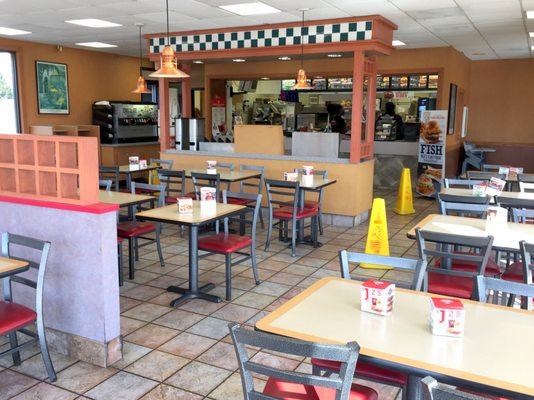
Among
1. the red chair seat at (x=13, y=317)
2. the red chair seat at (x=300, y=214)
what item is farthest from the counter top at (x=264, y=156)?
the red chair seat at (x=13, y=317)

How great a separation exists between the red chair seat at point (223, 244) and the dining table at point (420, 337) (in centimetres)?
194

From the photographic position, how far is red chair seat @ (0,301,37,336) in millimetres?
2619

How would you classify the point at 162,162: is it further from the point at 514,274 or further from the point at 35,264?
the point at 514,274

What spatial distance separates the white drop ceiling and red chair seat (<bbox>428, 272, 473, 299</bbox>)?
360cm

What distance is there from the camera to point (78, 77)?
10258 mm

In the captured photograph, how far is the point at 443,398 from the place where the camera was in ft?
4.12

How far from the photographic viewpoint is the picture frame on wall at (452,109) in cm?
992

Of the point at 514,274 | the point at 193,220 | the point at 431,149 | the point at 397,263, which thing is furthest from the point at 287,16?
the point at 397,263

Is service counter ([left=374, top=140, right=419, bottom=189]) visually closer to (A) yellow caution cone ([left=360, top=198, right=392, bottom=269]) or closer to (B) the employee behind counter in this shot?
(B) the employee behind counter

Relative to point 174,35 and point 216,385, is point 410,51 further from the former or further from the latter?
point 216,385

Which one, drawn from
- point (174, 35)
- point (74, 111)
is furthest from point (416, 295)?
point (74, 111)

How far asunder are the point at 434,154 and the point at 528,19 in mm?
2847

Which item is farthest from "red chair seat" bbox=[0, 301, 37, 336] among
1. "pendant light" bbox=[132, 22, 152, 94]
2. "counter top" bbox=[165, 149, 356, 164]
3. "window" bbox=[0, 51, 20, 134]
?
"window" bbox=[0, 51, 20, 134]

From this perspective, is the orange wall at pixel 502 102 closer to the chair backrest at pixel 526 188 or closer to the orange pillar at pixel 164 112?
the chair backrest at pixel 526 188
